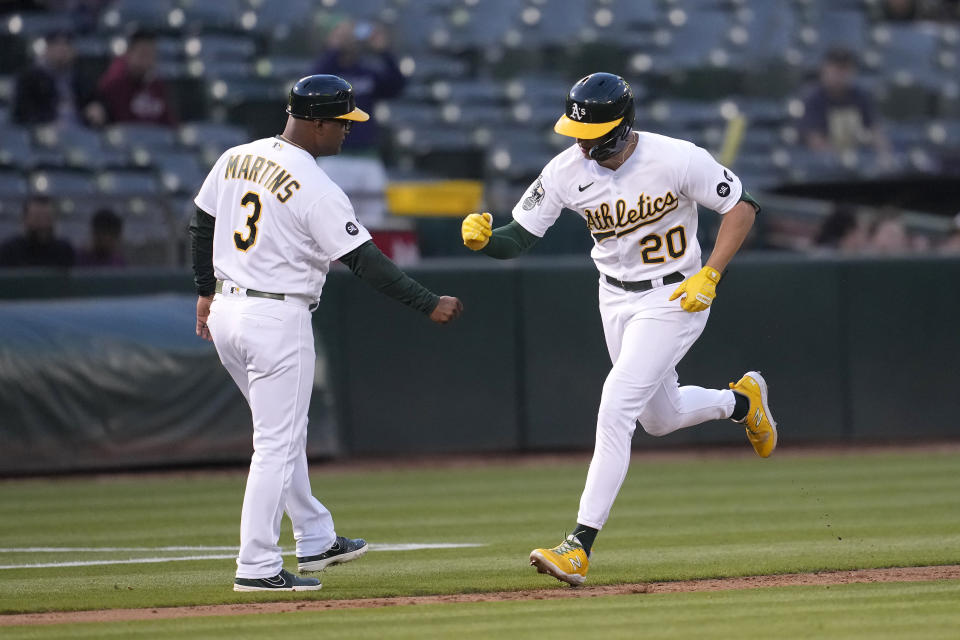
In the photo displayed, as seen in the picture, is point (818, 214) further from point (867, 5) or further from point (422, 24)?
point (867, 5)

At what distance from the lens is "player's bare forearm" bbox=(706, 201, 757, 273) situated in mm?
5812

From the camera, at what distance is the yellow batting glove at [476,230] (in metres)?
5.89

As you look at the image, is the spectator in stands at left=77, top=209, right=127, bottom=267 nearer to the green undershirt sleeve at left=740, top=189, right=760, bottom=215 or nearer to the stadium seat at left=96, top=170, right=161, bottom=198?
the stadium seat at left=96, top=170, right=161, bottom=198

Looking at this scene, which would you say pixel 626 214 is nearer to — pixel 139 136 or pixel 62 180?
pixel 62 180

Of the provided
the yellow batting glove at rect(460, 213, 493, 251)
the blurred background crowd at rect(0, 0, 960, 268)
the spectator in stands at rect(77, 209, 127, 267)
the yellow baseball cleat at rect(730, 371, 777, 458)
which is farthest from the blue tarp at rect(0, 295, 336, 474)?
the yellow batting glove at rect(460, 213, 493, 251)

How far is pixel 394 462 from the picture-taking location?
11672 mm

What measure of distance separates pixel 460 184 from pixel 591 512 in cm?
737

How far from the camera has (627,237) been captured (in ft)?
19.4

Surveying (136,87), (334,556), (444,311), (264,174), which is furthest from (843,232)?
(264,174)

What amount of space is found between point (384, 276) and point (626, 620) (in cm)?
151

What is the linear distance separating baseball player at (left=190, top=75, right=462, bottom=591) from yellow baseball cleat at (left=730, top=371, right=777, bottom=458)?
5.93 ft

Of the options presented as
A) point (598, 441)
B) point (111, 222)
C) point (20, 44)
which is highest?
point (20, 44)

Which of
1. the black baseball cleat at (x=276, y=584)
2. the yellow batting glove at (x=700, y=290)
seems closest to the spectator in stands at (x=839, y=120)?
the yellow batting glove at (x=700, y=290)

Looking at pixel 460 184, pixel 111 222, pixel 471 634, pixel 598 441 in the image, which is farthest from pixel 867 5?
pixel 471 634
